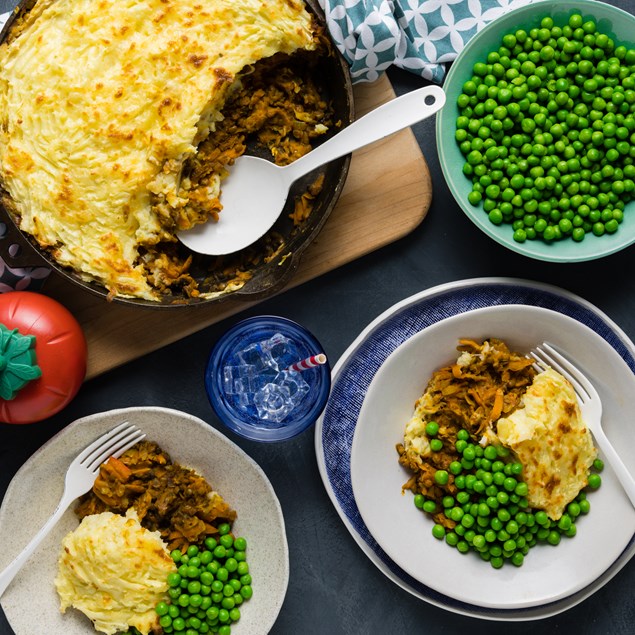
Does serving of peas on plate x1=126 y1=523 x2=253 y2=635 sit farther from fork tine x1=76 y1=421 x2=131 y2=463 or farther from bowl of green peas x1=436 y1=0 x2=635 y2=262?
bowl of green peas x1=436 y1=0 x2=635 y2=262

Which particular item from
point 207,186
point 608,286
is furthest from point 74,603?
point 608,286

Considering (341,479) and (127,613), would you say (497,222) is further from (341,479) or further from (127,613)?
(127,613)

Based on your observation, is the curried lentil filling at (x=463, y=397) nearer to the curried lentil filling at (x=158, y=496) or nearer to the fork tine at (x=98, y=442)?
the curried lentil filling at (x=158, y=496)

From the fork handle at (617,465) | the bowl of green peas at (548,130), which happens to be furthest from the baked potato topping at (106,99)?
the fork handle at (617,465)

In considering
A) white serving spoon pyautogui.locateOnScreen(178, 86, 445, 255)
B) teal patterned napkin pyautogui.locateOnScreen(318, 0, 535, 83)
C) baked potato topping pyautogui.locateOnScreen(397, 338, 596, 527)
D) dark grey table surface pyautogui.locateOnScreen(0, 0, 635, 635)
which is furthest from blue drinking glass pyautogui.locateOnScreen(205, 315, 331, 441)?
teal patterned napkin pyautogui.locateOnScreen(318, 0, 535, 83)

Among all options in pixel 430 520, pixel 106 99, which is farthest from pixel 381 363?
pixel 106 99

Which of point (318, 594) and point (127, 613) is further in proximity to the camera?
point (318, 594)

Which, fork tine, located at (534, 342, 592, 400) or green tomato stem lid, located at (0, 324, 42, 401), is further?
fork tine, located at (534, 342, 592, 400)
